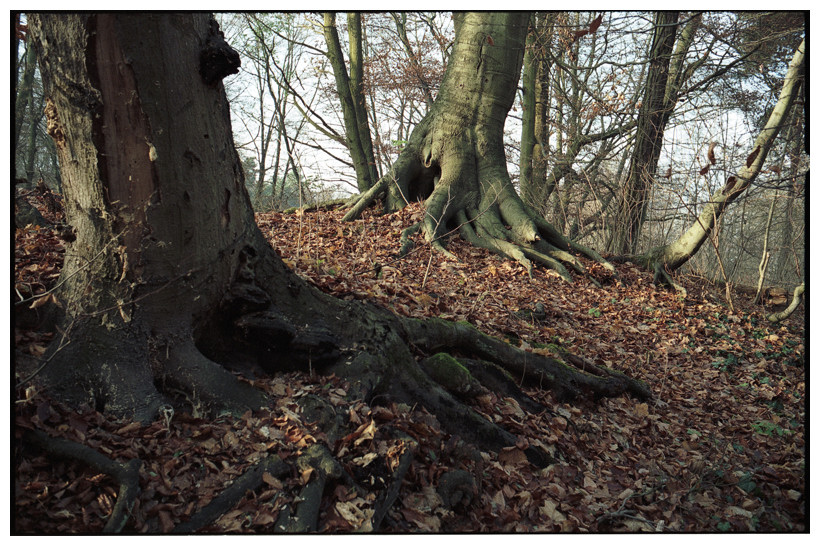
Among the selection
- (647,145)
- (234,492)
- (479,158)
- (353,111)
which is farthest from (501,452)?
(353,111)

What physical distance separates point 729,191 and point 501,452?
6.04 meters

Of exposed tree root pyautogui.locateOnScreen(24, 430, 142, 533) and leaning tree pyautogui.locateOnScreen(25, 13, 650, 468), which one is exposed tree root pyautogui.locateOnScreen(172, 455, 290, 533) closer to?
exposed tree root pyautogui.locateOnScreen(24, 430, 142, 533)

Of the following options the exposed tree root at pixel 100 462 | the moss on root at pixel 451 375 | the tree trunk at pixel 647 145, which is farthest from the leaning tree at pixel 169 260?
the tree trunk at pixel 647 145

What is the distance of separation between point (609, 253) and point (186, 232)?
823 centimetres

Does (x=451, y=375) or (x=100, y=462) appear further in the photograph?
(x=451, y=375)

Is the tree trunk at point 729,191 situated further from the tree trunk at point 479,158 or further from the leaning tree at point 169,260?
the leaning tree at point 169,260

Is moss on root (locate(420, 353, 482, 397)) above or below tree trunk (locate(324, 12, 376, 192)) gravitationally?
below

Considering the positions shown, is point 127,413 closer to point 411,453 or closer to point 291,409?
point 291,409

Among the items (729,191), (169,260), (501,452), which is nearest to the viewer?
(169,260)

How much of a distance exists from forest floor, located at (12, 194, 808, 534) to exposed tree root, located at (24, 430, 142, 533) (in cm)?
4

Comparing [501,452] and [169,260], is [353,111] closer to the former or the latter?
[169,260]

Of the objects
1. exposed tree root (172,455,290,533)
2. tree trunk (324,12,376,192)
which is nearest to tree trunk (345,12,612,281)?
tree trunk (324,12,376,192)

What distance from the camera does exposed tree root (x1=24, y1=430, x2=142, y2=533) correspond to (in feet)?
6.55

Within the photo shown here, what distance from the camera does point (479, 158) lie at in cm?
785
